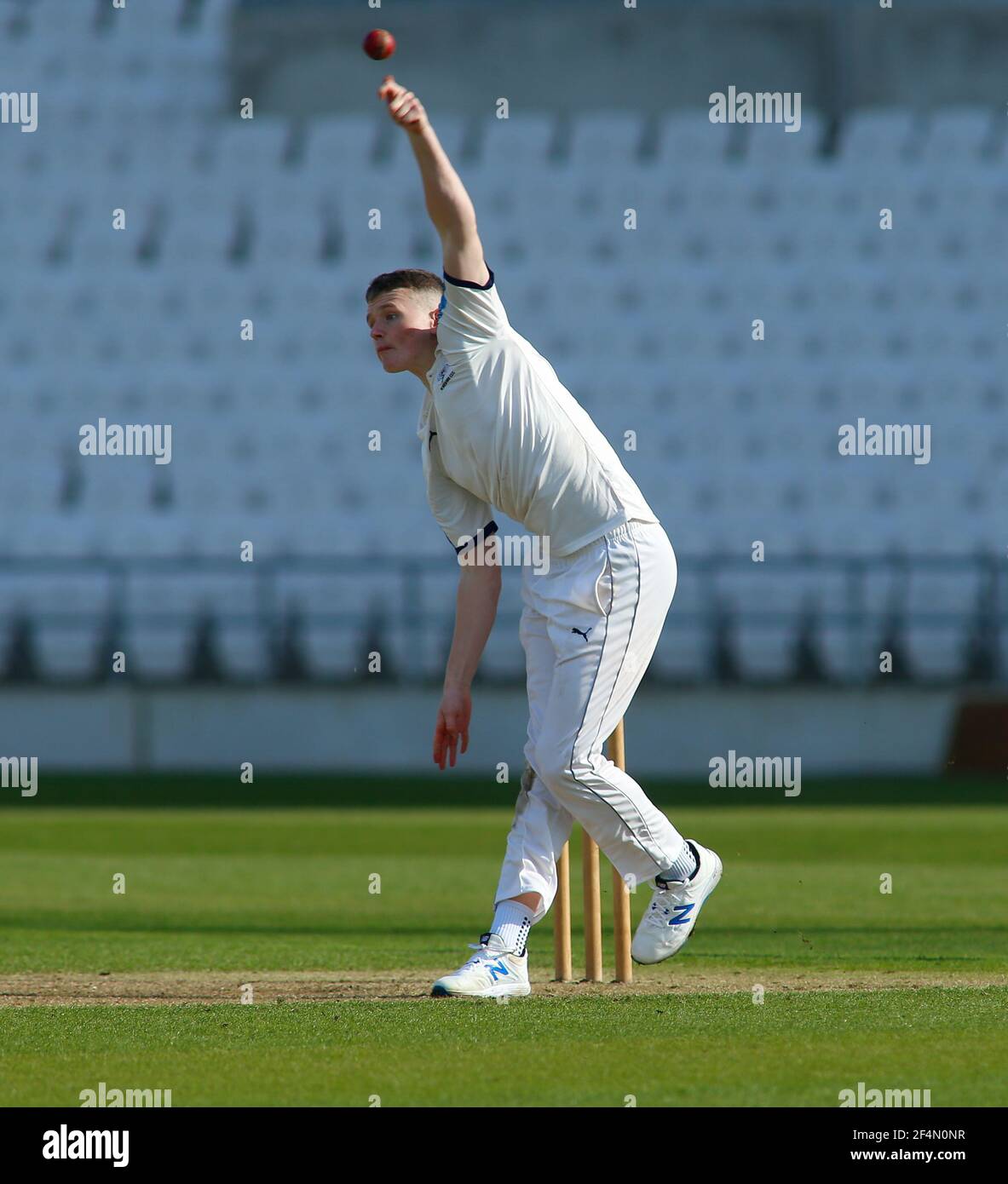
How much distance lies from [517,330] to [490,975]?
1536cm

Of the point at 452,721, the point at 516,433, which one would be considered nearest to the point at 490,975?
the point at 452,721

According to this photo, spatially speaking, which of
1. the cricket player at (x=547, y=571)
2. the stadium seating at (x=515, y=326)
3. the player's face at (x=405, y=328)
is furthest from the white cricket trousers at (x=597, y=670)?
the stadium seating at (x=515, y=326)

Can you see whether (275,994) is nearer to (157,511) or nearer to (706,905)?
(706,905)

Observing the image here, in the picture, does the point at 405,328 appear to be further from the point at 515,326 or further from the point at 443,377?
the point at 515,326

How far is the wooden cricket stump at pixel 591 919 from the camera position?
6.35m

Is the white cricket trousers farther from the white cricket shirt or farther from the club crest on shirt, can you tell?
the club crest on shirt

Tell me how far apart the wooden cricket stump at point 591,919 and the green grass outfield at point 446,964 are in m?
0.16

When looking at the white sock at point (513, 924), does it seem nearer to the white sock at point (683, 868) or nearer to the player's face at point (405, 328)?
the white sock at point (683, 868)

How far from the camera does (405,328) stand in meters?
5.79

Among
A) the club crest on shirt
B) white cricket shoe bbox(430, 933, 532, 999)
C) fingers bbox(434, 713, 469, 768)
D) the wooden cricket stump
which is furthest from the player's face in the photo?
white cricket shoe bbox(430, 933, 532, 999)

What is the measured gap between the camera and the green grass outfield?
182 inches

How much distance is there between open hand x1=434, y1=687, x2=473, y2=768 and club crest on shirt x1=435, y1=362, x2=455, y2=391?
3.06 feet

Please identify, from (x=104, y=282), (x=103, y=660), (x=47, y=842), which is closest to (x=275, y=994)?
(x=47, y=842)

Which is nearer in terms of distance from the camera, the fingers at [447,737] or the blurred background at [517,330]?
the fingers at [447,737]
